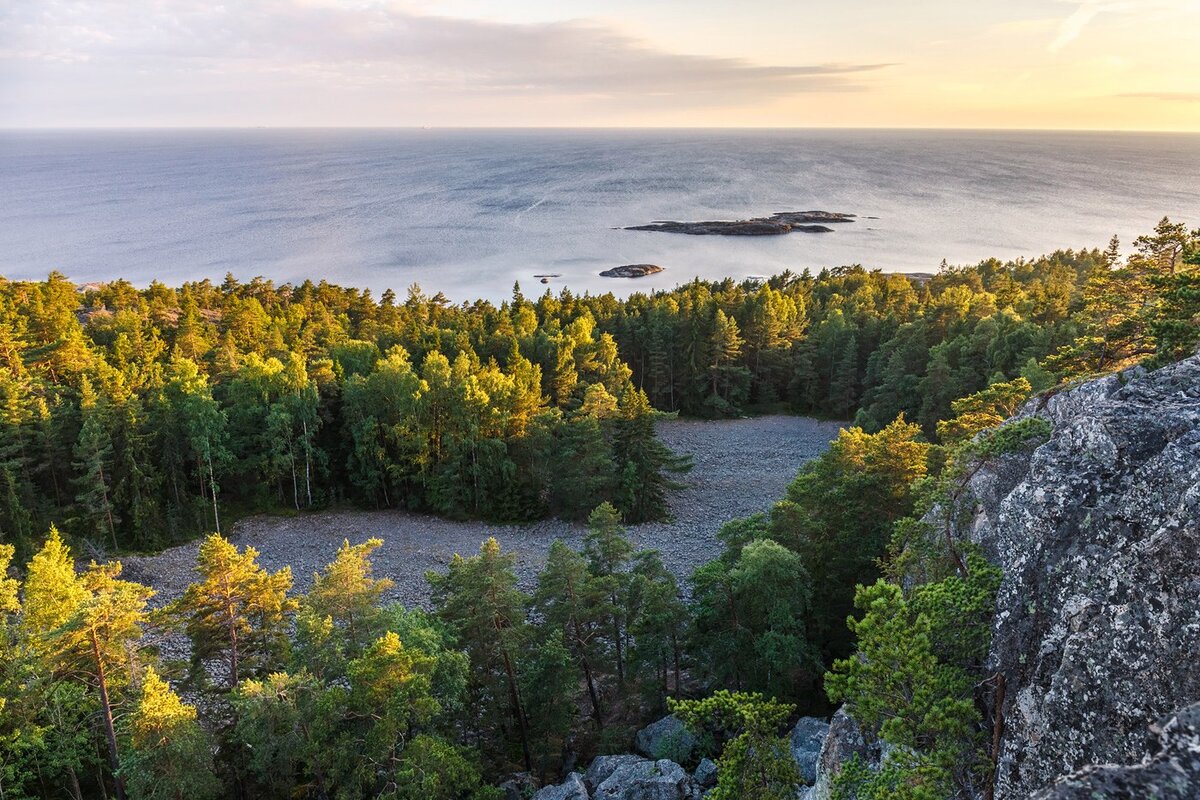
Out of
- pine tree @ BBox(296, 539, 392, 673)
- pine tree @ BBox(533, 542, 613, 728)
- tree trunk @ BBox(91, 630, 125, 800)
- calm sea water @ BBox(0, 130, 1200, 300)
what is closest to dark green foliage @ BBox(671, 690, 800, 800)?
pine tree @ BBox(533, 542, 613, 728)

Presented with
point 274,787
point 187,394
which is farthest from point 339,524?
point 274,787

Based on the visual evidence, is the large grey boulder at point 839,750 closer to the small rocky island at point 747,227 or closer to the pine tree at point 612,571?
the pine tree at point 612,571

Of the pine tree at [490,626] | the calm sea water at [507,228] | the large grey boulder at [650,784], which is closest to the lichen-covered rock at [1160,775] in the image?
the large grey boulder at [650,784]

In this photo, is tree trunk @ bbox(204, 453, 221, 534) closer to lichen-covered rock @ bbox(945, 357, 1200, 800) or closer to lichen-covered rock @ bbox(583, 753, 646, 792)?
lichen-covered rock @ bbox(583, 753, 646, 792)

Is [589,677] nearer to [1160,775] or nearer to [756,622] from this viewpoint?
[756,622]

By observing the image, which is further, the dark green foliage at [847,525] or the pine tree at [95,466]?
the pine tree at [95,466]
